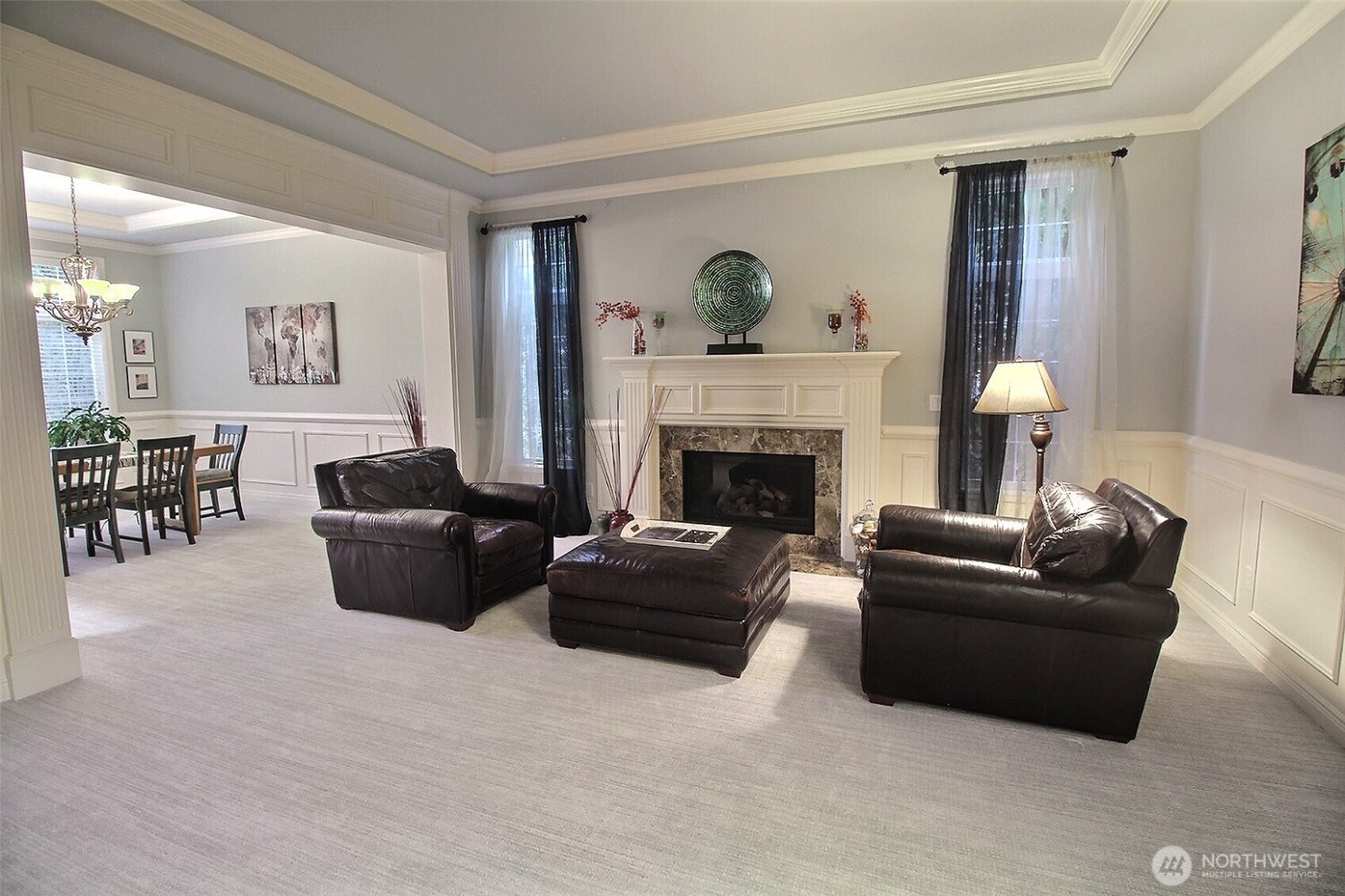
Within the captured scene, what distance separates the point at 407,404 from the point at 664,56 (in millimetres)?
4502

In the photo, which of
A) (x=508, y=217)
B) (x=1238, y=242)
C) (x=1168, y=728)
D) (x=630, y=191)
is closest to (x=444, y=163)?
(x=508, y=217)

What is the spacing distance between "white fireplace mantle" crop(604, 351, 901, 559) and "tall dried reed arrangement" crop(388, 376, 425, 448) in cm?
240

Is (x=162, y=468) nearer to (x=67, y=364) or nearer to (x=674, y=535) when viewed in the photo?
(x=67, y=364)

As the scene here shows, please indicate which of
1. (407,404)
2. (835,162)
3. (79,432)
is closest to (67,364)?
(79,432)

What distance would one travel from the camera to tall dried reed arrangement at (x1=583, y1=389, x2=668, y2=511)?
5.33 meters

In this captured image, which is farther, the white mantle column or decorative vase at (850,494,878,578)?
decorative vase at (850,494,878,578)

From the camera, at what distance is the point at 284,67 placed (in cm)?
341

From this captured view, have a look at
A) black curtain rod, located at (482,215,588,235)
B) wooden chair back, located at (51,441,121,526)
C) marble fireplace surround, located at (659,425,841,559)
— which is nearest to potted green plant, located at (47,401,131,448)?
wooden chair back, located at (51,441,121,526)

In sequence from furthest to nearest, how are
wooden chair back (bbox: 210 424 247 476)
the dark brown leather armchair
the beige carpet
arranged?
wooden chair back (bbox: 210 424 247 476) < the dark brown leather armchair < the beige carpet

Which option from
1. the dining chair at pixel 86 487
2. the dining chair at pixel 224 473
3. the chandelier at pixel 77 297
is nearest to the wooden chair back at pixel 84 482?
the dining chair at pixel 86 487

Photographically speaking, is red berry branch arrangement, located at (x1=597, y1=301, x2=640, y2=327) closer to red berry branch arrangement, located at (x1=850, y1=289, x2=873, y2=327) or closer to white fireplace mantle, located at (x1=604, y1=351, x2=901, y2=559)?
white fireplace mantle, located at (x1=604, y1=351, x2=901, y2=559)

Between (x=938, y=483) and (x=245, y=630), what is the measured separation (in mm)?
4467

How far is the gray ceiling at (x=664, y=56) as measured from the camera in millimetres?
A: 2961

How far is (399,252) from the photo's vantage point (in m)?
6.49
